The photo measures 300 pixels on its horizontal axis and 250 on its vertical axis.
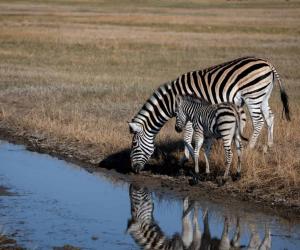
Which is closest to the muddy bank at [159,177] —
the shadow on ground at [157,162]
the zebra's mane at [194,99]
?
the shadow on ground at [157,162]

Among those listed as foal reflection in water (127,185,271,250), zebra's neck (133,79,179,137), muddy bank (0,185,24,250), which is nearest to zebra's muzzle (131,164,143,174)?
zebra's neck (133,79,179,137)

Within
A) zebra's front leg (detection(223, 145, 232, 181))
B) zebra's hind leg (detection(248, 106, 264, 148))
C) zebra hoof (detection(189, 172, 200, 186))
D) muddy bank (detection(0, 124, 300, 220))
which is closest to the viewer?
muddy bank (detection(0, 124, 300, 220))

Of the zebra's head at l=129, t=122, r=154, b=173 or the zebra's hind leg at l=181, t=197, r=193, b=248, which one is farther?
the zebra's head at l=129, t=122, r=154, b=173

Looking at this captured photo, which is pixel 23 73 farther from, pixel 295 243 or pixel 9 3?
pixel 9 3

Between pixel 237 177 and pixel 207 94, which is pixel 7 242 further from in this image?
pixel 207 94

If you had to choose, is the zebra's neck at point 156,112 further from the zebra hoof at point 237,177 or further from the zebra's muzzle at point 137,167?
the zebra hoof at point 237,177

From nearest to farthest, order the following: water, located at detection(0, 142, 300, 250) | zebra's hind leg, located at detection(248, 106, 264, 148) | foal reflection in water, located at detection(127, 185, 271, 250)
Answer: foal reflection in water, located at detection(127, 185, 271, 250), water, located at detection(0, 142, 300, 250), zebra's hind leg, located at detection(248, 106, 264, 148)

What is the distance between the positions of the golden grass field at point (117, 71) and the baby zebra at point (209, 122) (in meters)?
0.55

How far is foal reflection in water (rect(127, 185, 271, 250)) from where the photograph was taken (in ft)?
30.1

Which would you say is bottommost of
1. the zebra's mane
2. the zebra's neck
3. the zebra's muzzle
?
the zebra's muzzle

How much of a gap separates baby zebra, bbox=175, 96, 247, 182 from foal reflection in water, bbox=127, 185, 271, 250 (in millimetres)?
1339

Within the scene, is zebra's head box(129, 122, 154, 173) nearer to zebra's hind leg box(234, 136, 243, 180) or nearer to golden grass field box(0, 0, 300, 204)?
golden grass field box(0, 0, 300, 204)

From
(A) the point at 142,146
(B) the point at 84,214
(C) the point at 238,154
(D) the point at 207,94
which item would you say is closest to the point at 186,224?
(B) the point at 84,214

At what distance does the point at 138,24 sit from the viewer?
55.6 metres
